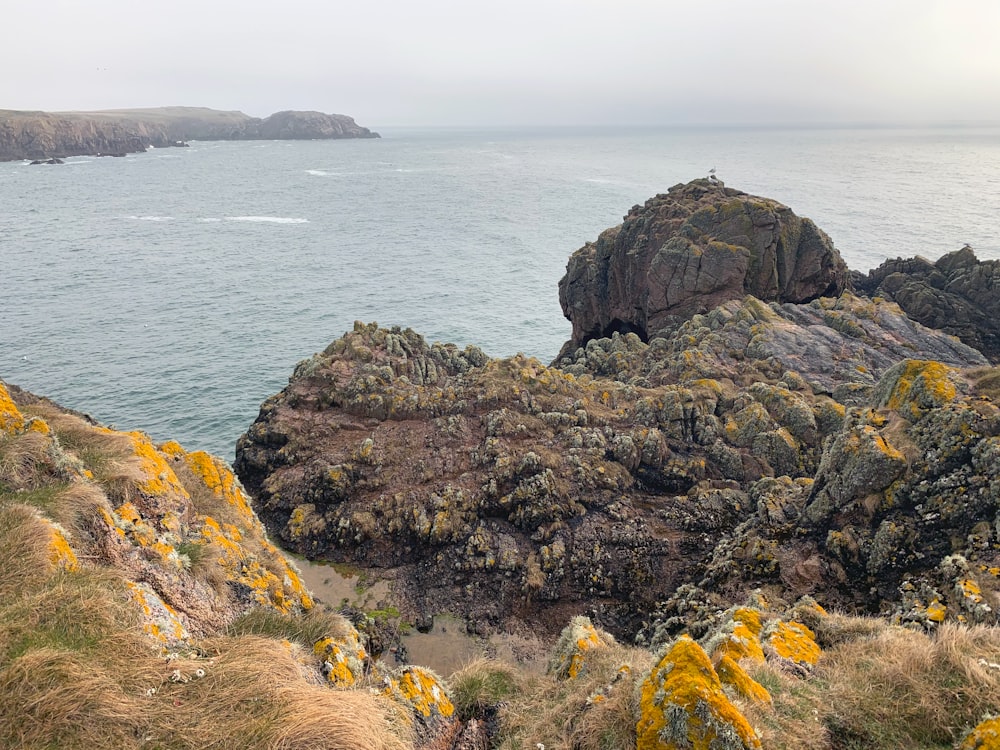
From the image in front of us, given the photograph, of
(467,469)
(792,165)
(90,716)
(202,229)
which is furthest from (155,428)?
(792,165)

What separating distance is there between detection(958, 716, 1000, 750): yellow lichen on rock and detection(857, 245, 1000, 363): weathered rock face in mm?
42099

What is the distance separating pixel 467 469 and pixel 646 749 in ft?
55.4

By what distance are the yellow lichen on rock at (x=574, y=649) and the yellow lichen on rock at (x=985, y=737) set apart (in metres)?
6.20

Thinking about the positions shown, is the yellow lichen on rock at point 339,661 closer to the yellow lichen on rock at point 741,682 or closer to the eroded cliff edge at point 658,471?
the yellow lichen on rock at point 741,682

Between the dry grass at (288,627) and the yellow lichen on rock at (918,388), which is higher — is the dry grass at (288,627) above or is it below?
below

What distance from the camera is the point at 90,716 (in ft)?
21.0

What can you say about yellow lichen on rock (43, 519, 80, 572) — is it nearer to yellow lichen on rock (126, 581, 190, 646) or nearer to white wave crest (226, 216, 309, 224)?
yellow lichen on rock (126, 581, 190, 646)

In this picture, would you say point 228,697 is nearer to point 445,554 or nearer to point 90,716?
point 90,716

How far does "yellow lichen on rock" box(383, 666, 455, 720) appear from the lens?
9641 mm

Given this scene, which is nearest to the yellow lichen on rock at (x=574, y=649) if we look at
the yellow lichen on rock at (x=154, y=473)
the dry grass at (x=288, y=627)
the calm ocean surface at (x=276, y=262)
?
the dry grass at (x=288, y=627)

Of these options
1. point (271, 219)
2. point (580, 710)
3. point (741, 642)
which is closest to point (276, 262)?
point (271, 219)

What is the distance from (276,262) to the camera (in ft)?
256

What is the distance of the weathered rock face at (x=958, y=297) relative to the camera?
40.0 metres

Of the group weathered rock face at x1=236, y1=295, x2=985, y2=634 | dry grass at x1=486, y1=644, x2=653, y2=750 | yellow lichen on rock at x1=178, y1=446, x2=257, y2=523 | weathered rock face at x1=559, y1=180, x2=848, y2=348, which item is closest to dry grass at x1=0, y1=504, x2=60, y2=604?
yellow lichen on rock at x1=178, y1=446, x2=257, y2=523
